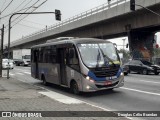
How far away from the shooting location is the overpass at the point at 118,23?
35.6 metres

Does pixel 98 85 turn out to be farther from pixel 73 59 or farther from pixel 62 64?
pixel 62 64

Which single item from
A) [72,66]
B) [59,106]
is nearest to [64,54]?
[72,66]

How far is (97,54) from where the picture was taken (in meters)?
14.4

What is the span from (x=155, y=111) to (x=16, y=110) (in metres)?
4.34

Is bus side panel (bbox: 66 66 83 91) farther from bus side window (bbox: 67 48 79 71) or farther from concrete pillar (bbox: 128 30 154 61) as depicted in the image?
concrete pillar (bbox: 128 30 154 61)

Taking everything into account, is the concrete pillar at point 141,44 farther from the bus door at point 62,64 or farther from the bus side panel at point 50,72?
the bus door at point 62,64

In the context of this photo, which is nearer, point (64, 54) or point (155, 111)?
point (155, 111)

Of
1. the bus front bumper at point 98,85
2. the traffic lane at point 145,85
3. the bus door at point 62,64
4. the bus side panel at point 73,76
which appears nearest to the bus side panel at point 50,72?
the bus door at point 62,64

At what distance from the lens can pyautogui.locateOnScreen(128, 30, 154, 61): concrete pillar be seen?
45469 mm

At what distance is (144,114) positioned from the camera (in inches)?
379

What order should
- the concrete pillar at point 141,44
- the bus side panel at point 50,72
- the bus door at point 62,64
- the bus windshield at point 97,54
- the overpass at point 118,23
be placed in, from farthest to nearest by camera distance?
1. the concrete pillar at point 141,44
2. the overpass at point 118,23
3. the bus side panel at point 50,72
4. the bus door at point 62,64
5. the bus windshield at point 97,54

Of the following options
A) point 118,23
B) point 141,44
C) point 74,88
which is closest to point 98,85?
point 74,88

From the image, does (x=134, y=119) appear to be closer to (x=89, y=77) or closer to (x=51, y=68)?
(x=89, y=77)

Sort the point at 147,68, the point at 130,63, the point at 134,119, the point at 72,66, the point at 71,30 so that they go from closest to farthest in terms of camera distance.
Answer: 1. the point at 134,119
2. the point at 72,66
3. the point at 147,68
4. the point at 130,63
5. the point at 71,30
